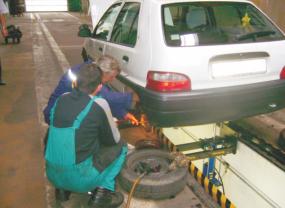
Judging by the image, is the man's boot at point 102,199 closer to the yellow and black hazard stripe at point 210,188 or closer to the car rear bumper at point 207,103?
the car rear bumper at point 207,103

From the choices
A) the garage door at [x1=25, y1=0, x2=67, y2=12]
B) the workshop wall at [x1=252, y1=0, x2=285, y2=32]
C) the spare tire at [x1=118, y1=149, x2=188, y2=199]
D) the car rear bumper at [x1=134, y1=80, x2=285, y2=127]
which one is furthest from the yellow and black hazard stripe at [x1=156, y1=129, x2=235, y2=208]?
the garage door at [x1=25, y1=0, x2=67, y2=12]

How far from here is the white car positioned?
118 inches

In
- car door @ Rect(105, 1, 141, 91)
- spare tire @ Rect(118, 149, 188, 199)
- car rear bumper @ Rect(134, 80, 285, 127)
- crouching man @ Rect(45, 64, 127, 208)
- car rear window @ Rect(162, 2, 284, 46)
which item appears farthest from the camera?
car door @ Rect(105, 1, 141, 91)

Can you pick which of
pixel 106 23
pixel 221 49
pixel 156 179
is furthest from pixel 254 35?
pixel 106 23

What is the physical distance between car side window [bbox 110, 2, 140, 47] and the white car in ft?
0.09

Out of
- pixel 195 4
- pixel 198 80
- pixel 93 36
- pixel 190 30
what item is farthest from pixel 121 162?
pixel 93 36

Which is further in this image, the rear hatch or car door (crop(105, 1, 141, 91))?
car door (crop(105, 1, 141, 91))

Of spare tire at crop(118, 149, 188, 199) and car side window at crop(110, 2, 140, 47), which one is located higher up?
car side window at crop(110, 2, 140, 47)

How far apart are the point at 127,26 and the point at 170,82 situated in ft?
4.08

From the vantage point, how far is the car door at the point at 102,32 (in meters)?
4.58

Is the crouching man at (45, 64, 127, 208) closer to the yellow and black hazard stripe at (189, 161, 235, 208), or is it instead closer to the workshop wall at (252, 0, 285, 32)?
the yellow and black hazard stripe at (189, 161, 235, 208)

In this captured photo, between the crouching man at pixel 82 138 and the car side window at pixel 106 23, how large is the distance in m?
2.28

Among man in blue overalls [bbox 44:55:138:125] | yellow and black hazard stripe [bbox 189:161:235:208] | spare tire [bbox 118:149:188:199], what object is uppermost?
man in blue overalls [bbox 44:55:138:125]

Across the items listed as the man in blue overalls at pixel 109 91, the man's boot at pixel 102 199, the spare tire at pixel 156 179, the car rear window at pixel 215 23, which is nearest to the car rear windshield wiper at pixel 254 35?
the car rear window at pixel 215 23
